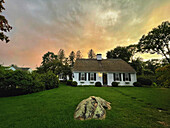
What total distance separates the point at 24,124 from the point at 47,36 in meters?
13.3

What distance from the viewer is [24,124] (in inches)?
109

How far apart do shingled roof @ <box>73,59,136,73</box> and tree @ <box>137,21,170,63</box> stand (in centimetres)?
733

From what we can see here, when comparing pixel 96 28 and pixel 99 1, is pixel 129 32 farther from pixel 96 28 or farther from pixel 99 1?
pixel 99 1

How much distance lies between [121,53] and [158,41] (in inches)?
496

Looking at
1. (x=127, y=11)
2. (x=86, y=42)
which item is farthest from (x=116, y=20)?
(x=86, y=42)

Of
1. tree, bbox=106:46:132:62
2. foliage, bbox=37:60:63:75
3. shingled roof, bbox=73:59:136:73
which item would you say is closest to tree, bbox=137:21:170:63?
shingled roof, bbox=73:59:136:73

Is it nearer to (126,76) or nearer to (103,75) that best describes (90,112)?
(103,75)

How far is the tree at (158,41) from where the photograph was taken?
626 inches

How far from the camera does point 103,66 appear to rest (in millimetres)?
17406

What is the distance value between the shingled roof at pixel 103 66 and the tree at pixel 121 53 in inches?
444

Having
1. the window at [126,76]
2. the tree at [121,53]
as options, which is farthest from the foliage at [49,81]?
the tree at [121,53]

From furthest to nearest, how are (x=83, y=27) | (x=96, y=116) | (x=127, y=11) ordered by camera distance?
1. (x=83, y=27)
2. (x=127, y=11)
3. (x=96, y=116)

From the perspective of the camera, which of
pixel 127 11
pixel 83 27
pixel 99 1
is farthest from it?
pixel 83 27

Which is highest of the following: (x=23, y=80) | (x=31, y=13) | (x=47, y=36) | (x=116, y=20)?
(x=116, y=20)
